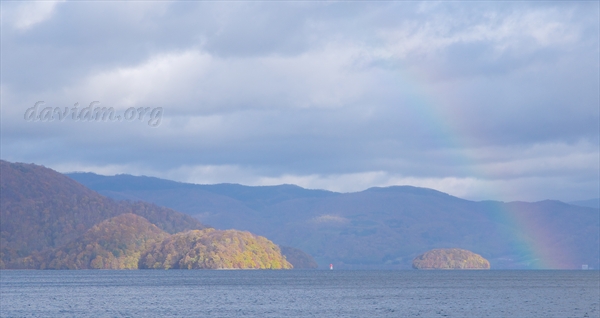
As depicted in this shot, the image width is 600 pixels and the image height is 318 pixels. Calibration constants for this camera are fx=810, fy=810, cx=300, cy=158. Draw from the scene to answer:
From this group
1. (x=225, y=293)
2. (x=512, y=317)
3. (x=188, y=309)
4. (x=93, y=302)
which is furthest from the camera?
(x=225, y=293)

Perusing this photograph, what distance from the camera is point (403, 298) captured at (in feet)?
591

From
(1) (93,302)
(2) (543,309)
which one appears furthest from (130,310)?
(2) (543,309)

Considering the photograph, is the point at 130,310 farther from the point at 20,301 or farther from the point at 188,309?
the point at 20,301

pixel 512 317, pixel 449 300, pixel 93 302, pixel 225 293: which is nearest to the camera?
Result: pixel 512 317

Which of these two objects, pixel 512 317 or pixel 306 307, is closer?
pixel 512 317

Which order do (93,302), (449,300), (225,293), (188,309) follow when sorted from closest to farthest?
(188,309) → (93,302) → (449,300) → (225,293)

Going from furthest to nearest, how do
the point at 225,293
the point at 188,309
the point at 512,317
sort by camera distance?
the point at 225,293
the point at 188,309
the point at 512,317

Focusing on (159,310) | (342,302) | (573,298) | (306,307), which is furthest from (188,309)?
(573,298)

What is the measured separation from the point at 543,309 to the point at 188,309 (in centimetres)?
6436

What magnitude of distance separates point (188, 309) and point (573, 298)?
89.7 metres

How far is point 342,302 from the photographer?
16262cm

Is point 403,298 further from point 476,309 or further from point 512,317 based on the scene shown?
point 512,317

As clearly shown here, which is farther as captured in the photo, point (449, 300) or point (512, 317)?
point (449, 300)

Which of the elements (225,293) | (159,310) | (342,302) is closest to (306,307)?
(342,302)
